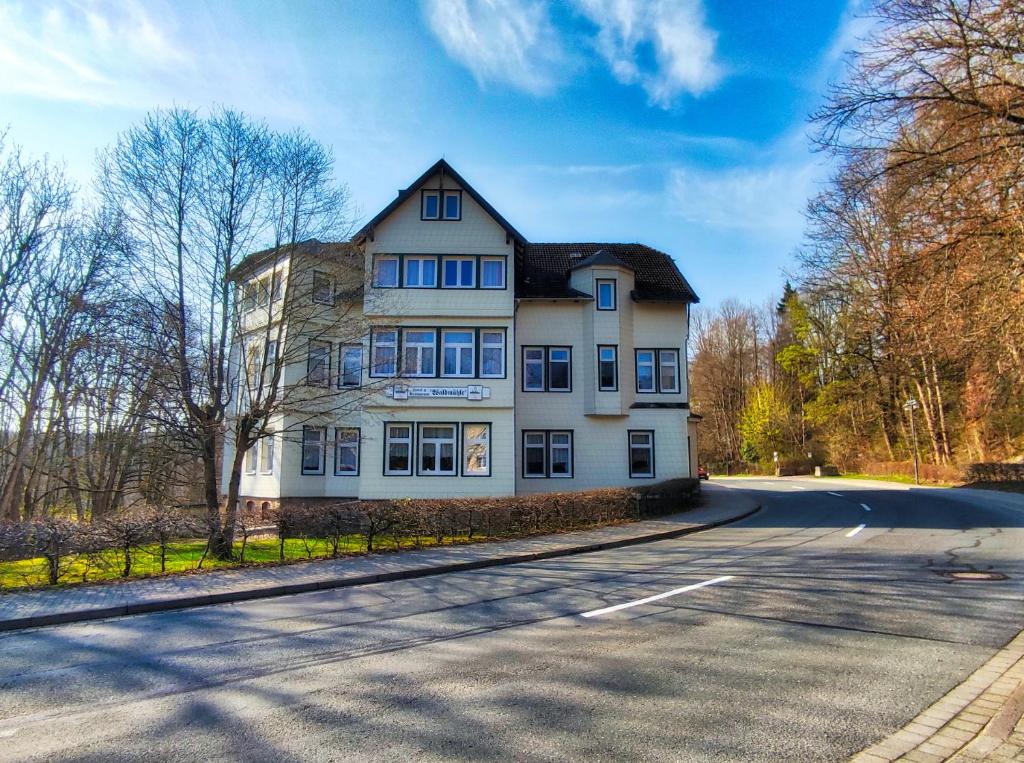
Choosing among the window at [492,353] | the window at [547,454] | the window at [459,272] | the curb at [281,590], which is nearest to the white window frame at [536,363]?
the window at [547,454]

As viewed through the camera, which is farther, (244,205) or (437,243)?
(437,243)

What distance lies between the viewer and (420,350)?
23734mm

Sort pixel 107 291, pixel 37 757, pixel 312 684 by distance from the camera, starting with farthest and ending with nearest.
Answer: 1. pixel 107 291
2. pixel 312 684
3. pixel 37 757

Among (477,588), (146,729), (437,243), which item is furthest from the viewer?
(437,243)

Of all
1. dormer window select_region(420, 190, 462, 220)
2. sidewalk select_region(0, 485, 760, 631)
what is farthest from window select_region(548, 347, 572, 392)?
sidewalk select_region(0, 485, 760, 631)

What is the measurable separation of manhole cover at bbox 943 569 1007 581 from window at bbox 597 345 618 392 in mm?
16256

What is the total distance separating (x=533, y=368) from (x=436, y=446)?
18.1 feet

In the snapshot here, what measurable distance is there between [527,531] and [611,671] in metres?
11.3

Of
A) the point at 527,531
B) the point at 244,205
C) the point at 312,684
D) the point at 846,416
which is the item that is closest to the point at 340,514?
the point at 527,531

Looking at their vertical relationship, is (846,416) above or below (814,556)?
above

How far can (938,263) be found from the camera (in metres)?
11.9

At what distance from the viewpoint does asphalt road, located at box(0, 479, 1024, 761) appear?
4.32 metres

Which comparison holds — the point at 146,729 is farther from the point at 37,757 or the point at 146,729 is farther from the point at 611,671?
the point at 611,671

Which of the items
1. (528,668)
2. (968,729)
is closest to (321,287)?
(528,668)
